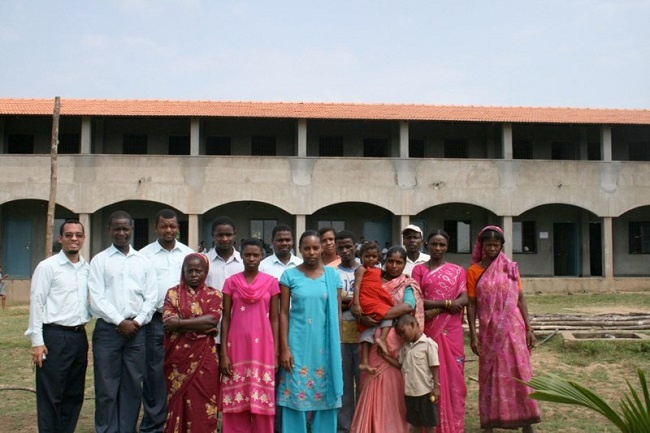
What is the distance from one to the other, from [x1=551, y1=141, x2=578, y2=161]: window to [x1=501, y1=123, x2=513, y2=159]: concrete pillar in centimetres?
320

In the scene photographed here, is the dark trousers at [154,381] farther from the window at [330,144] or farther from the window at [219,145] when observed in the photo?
the window at [330,144]

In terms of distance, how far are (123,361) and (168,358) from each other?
1.77ft

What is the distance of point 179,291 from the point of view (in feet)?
13.9

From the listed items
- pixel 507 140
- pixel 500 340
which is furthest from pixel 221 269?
pixel 507 140

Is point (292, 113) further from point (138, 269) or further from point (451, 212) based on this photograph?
point (138, 269)

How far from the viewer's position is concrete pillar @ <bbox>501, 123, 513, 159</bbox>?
1866 cm

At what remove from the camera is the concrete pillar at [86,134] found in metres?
18.0

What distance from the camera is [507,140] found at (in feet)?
61.6

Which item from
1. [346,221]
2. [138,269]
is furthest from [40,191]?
[138,269]

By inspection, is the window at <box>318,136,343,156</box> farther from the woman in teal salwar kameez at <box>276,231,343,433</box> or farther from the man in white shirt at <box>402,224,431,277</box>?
the woman in teal salwar kameez at <box>276,231,343,433</box>

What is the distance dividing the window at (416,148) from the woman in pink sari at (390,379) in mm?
16870

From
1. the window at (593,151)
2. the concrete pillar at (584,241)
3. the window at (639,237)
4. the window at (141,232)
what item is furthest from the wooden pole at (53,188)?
the window at (639,237)

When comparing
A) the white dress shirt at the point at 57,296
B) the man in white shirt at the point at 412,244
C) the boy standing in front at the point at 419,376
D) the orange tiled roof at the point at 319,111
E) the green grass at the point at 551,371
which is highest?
the orange tiled roof at the point at 319,111

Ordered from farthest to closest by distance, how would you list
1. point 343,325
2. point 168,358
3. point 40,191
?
point 40,191 < point 343,325 < point 168,358
